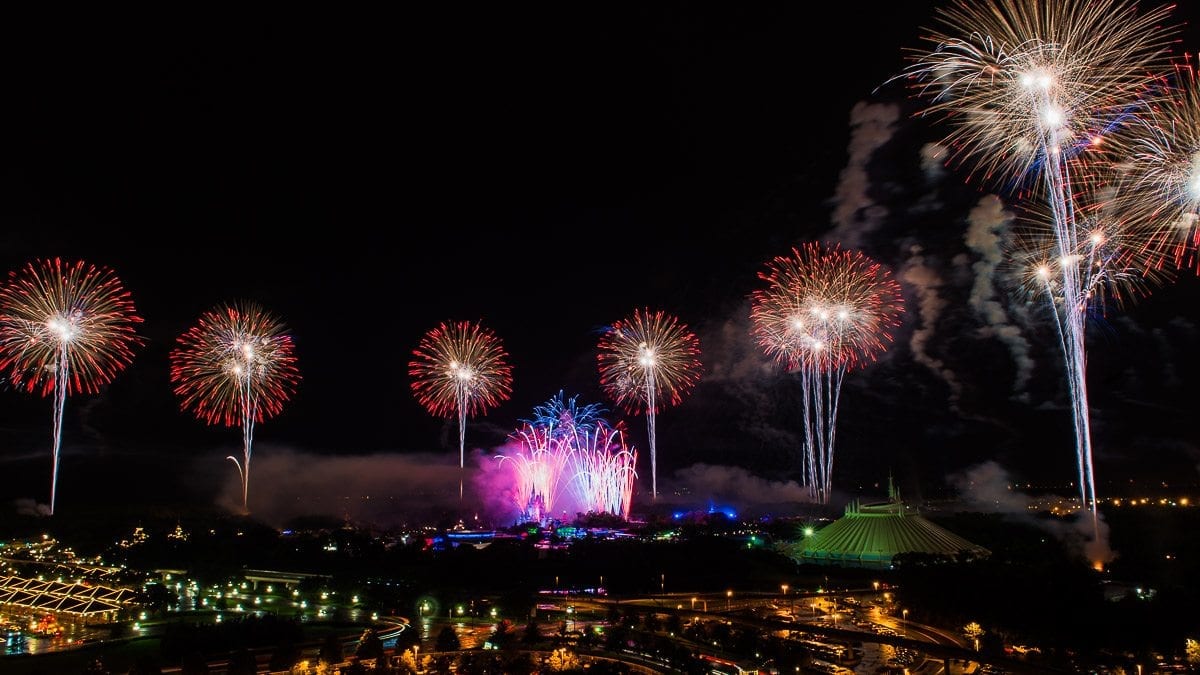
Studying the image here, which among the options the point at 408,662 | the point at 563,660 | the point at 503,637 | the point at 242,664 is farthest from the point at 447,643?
the point at 242,664

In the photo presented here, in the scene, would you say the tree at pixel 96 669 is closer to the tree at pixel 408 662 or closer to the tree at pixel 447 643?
the tree at pixel 408 662

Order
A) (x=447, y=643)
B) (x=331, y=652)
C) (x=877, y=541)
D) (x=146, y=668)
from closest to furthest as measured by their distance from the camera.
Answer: (x=146, y=668), (x=331, y=652), (x=447, y=643), (x=877, y=541)

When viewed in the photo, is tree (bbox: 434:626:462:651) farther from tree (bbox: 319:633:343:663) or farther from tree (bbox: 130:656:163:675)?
tree (bbox: 130:656:163:675)

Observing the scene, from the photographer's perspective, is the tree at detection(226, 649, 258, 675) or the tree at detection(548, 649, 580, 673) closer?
the tree at detection(226, 649, 258, 675)

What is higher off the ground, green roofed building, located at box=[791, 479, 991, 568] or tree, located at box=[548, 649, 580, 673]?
green roofed building, located at box=[791, 479, 991, 568]

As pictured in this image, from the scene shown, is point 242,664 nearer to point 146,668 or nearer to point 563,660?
point 146,668

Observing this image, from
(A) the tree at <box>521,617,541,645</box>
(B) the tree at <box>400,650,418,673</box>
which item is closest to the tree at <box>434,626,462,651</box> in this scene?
(B) the tree at <box>400,650,418,673</box>

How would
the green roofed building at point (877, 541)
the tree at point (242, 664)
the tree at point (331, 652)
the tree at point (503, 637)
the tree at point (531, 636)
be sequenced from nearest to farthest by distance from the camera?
the tree at point (242, 664), the tree at point (331, 652), the tree at point (503, 637), the tree at point (531, 636), the green roofed building at point (877, 541)

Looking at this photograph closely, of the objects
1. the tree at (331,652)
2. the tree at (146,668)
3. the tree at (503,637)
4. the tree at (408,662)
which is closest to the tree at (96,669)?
the tree at (146,668)

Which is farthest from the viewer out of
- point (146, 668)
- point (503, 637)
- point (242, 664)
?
point (503, 637)
